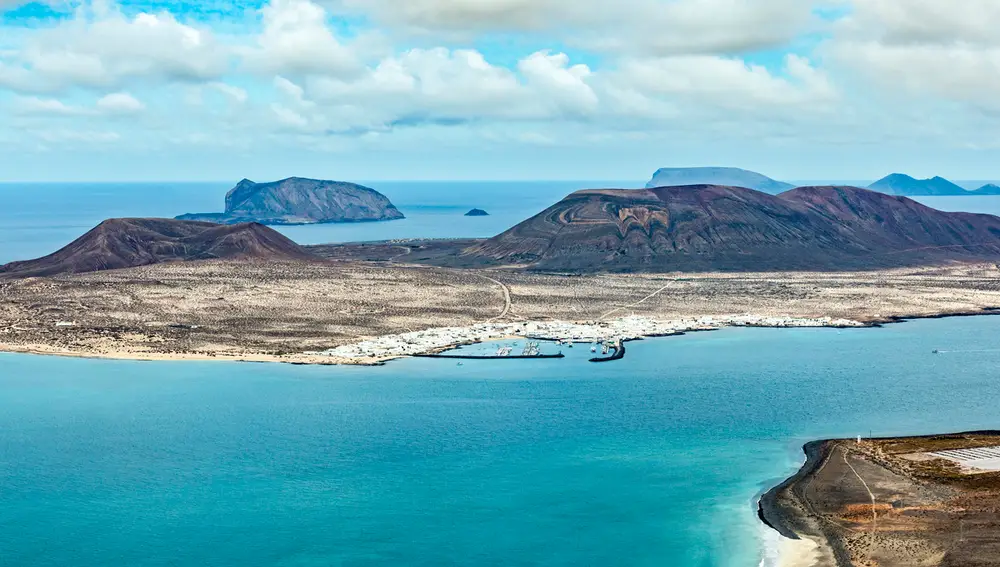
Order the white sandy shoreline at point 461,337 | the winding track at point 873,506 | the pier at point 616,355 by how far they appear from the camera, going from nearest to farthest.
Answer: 1. the winding track at point 873,506
2. the white sandy shoreline at point 461,337
3. the pier at point 616,355

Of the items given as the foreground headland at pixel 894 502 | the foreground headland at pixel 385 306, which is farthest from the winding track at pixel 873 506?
the foreground headland at pixel 385 306

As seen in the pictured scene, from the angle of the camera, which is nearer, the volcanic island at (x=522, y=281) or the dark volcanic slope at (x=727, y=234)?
the volcanic island at (x=522, y=281)

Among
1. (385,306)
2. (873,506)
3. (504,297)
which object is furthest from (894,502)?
(504,297)

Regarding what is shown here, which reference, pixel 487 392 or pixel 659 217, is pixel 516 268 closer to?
pixel 659 217

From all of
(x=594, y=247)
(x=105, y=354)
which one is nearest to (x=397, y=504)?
(x=105, y=354)

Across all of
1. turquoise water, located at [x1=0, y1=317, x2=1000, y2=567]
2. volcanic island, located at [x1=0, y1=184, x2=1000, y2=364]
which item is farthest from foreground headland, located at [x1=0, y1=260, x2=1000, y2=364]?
turquoise water, located at [x1=0, y1=317, x2=1000, y2=567]

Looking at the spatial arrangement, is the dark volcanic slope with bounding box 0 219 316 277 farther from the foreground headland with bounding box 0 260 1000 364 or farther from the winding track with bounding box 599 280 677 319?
the winding track with bounding box 599 280 677 319

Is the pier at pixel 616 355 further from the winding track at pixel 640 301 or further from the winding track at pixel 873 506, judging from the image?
the winding track at pixel 873 506
